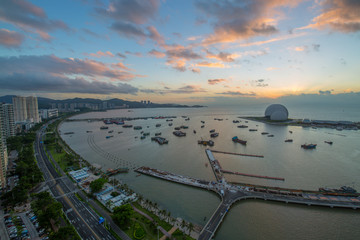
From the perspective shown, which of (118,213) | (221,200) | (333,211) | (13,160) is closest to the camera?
(118,213)

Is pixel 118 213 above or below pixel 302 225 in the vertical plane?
above

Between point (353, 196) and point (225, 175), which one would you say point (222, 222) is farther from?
point (353, 196)

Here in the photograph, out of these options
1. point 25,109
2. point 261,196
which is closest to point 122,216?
point 261,196

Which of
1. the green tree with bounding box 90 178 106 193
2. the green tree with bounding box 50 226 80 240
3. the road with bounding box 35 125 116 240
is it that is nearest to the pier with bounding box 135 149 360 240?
the road with bounding box 35 125 116 240

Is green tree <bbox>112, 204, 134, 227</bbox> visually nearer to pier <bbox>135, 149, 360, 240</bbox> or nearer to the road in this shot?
the road

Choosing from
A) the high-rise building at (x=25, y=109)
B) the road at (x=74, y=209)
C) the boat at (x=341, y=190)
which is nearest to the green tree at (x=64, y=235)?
the road at (x=74, y=209)

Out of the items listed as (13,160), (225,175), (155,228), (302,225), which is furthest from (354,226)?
(13,160)
